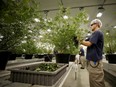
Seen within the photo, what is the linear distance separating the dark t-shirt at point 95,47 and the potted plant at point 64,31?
2.80ft

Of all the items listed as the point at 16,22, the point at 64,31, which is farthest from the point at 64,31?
the point at 16,22

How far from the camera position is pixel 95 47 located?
155cm

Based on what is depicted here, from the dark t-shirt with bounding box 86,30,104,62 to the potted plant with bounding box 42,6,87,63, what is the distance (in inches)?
33.6

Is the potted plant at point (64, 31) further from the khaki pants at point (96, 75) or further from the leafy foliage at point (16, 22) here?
the khaki pants at point (96, 75)

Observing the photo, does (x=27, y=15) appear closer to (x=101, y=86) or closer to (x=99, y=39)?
(x=99, y=39)

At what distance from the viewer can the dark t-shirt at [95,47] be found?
4.91 feet

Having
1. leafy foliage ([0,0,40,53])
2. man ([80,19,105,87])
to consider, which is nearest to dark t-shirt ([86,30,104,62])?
man ([80,19,105,87])

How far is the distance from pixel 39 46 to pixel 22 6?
148 cm

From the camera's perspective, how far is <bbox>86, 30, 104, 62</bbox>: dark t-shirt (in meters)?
1.50

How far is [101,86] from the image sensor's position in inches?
57.5

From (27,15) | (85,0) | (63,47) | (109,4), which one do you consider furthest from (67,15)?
(109,4)

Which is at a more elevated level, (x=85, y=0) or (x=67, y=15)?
(x=85, y=0)

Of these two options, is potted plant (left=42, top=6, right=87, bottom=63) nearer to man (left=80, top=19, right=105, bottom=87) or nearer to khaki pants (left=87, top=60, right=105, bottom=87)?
man (left=80, top=19, right=105, bottom=87)

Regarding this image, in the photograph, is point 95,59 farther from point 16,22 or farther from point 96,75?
point 16,22
